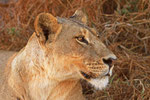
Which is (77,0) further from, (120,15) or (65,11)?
(120,15)

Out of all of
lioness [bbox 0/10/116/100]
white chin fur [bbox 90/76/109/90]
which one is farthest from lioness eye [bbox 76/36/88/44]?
white chin fur [bbox 90/76/109/90]

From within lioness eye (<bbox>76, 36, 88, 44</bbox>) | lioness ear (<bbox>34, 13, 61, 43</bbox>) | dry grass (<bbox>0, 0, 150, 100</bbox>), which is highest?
lioness ear (<bbox>34, 13, 61, 43</bbox>)

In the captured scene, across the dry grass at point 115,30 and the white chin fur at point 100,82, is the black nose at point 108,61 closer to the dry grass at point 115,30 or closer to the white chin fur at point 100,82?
the white chin fur at point 100,82

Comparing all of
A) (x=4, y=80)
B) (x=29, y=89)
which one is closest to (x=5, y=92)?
(x=4, y=80)

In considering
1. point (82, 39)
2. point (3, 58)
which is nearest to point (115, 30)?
point (3, 58)

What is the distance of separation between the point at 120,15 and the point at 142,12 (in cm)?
29

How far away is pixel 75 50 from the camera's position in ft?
7.11

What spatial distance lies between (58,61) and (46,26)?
10.7 inches

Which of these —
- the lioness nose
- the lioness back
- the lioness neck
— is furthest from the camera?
the lioness back

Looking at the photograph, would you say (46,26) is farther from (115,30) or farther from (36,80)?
(115,30)

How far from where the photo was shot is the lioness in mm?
2145

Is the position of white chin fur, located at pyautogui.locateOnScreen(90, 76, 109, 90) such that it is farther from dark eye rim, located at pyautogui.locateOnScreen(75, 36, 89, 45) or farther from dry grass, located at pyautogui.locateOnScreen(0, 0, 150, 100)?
dry grass, located at pyautogui.locateOnScreen(0, 0, 150, 100)

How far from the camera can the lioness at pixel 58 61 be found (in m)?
2.14

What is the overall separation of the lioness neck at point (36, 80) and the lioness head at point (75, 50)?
10cm
